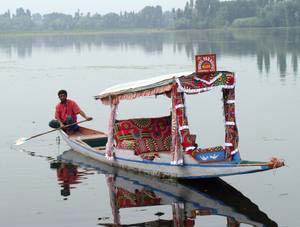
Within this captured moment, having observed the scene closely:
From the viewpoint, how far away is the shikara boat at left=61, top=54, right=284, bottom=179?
16.0m

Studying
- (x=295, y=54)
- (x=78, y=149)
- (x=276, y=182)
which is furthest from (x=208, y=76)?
(x=295, y=54)

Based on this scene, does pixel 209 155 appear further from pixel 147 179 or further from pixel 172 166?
pixel 147 179

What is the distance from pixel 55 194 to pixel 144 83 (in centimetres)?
336

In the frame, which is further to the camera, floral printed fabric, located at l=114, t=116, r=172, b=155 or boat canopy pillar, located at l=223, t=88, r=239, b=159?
floral printed fabric, located at l=114, t=116, r=172, b=155

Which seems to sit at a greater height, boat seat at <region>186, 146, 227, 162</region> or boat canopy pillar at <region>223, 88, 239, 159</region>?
boat canopy pillar at <region>223, 88, 239, 159</region>

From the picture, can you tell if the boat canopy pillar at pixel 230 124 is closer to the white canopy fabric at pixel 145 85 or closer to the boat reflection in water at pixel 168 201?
the boat reflection in water at pixel 168 201

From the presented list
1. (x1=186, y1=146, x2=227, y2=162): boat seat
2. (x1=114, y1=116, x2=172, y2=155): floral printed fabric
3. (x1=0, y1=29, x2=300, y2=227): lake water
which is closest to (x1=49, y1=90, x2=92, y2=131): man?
(x1=0, y1=29, x2=300, y2=227): lake water

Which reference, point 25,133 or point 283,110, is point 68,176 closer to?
point 25,133

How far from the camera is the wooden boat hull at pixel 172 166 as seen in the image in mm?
15492

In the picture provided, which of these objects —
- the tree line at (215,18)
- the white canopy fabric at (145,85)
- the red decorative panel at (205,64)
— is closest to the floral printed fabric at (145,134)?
the white canopy fabric at (145,85)

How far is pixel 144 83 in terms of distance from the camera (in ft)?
56.6

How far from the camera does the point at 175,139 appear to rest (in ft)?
53.9

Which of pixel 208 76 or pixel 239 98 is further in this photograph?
pixel 239 98

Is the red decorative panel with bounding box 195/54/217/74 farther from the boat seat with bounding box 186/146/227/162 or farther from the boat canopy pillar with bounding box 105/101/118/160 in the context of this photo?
the boat canopy pillar with bounding box 105/101/118/160
